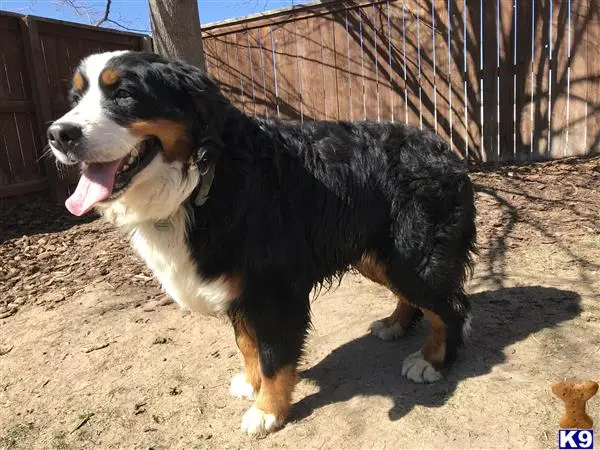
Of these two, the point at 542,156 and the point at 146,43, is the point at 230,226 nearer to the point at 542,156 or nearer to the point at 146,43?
the point at 542,156

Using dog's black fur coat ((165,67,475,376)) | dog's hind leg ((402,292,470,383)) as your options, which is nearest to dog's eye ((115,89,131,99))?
dog's black fur coat ((165,67,475,376))

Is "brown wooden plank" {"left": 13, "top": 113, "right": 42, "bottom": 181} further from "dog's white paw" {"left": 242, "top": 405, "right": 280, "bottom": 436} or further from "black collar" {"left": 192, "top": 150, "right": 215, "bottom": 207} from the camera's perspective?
"dog's white paw" {"left": 242, "top": 405, "right": 280, "bottom": 436}

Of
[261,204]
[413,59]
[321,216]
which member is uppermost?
[413,59]

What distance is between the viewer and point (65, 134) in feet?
7.22

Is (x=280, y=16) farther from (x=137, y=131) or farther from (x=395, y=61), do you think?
(x=137, y=131)

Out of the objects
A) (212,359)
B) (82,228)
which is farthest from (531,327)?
(82,228)

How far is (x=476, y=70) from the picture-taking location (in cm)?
714

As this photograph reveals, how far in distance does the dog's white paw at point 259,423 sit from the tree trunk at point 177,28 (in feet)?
11.3

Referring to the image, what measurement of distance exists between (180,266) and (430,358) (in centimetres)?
161

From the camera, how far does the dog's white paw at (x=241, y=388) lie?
2.97 metres

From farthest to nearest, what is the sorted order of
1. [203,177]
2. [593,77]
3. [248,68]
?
[248,68]
[593,77]
[203,177]

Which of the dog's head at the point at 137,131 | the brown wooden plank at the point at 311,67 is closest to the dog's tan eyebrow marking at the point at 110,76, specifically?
the dog's head at the point at 137,131

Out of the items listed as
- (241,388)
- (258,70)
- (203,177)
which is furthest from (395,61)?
(241,388)

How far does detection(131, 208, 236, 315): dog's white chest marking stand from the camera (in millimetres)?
2547
